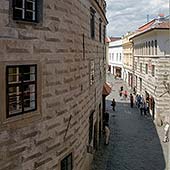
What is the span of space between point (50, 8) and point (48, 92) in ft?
6.77

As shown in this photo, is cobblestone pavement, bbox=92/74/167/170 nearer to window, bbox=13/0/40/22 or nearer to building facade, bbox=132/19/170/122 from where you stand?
building facade, bbox=132/19/170/122

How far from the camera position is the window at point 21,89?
776 centimetres

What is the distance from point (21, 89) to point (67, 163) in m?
3.47

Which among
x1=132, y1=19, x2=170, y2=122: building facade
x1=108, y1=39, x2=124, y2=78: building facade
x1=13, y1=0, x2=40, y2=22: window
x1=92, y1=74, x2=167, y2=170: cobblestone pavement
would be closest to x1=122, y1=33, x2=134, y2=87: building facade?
x1=108, y1=39, x2=124, y2=78: building facade

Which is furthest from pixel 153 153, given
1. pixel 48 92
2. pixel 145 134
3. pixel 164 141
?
pixel 48 92

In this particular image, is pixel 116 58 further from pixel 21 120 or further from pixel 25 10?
pixel 21 120

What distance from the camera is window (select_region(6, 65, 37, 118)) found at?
776cm

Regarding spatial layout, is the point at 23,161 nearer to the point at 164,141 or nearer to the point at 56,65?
the point at 56,65

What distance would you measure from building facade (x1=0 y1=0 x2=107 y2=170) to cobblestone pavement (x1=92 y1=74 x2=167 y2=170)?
636cm

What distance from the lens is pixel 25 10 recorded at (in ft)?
26.7

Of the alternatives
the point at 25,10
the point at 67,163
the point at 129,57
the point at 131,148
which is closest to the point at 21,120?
the point at 25,10

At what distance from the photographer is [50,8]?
8.98 m

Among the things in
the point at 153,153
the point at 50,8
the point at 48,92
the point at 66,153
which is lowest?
the point at 153,153

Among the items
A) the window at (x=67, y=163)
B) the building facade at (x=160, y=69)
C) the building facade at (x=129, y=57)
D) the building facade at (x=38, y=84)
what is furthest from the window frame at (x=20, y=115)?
the building facade at (x=129, y=57)
